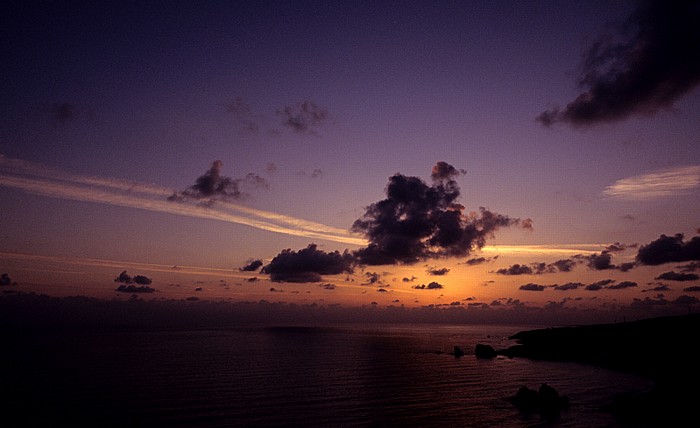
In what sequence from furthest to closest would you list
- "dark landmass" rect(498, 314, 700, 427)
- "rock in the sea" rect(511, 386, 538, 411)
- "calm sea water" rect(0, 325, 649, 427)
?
"rock in the sea" rect(511, 386, 538, 411) < "dark landmass" rect(498, 314, 700, 427) < "calm sea water" rect(0, 325, 649, 427)

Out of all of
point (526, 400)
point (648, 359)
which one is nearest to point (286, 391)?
point (526, 400)

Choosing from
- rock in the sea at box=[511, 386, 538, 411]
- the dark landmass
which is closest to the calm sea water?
rock in the sea at box=[511, 386, 538, 411]

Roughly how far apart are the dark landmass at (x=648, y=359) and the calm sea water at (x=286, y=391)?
14.1 ft

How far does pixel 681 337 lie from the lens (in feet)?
336

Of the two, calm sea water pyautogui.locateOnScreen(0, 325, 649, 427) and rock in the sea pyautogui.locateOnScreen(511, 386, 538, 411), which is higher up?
rock in the sea pyautogui.locateOnScreen(511, 386, 538, 411)

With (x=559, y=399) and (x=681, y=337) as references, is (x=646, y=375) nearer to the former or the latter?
(x=681, y=337)

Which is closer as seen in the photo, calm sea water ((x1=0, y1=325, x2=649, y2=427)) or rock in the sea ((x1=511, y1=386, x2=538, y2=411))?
calm sea water ((x1=0, y1=325, x2=649, y2=427))

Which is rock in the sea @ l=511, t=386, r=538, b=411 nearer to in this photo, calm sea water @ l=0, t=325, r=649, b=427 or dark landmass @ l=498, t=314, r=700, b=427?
calm sea water @ l=0, t=325, r=649, b=427

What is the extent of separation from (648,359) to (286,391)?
8124cm

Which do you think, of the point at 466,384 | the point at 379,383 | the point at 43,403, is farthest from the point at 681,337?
the point at 43,403

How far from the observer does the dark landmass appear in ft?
153

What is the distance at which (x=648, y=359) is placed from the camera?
92938mm

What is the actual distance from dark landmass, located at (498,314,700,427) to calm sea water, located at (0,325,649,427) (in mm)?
4311

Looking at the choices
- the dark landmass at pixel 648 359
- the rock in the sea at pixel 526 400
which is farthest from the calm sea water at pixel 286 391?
the dark landmass at pixel 648 359
